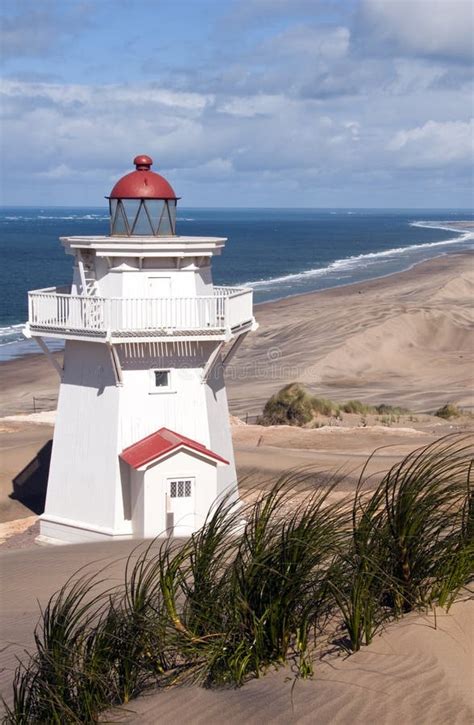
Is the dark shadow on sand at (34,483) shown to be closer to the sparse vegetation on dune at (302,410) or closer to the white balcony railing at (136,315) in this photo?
the white balcony railing at (136,315)

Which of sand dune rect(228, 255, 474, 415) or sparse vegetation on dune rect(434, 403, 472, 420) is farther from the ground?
sand dune rect(228, 255, 474, 415)

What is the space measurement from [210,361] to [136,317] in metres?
1.34

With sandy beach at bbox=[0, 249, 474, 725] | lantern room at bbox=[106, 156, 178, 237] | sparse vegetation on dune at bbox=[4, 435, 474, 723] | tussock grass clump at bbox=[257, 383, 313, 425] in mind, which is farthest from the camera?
tussock grass clump at bbox=[257, 383, 313, 425]

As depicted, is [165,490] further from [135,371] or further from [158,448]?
[135,371]

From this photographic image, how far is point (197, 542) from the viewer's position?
6.84 m

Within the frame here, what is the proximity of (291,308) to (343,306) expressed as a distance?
3241mm

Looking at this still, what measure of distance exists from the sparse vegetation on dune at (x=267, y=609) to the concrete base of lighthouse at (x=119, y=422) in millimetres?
7753

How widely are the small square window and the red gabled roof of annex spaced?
0.65m

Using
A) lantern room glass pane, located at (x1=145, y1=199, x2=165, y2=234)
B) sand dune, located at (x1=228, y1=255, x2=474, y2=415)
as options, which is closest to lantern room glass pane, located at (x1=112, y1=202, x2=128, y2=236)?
lantern room glass pane, located at (x1=145, y1=199, x2=165, y2=234)

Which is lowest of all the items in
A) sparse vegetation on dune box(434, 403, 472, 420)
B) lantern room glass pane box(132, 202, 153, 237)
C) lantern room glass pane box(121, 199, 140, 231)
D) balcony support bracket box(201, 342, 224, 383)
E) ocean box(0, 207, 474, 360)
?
sparse vegetation on dune box(434, 403, 472, 420)

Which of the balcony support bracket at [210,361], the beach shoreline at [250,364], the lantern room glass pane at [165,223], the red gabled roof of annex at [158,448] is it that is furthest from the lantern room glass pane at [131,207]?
the beach shoreline at [250,364]

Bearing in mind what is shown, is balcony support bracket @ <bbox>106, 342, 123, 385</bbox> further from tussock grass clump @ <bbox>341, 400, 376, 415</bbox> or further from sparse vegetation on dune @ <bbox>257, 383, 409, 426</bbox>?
tussock grass clump @ <bbox>341, 400, 376, 415</bbox>

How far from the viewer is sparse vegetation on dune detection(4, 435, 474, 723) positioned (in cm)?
600

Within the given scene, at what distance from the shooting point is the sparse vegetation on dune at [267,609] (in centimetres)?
600
